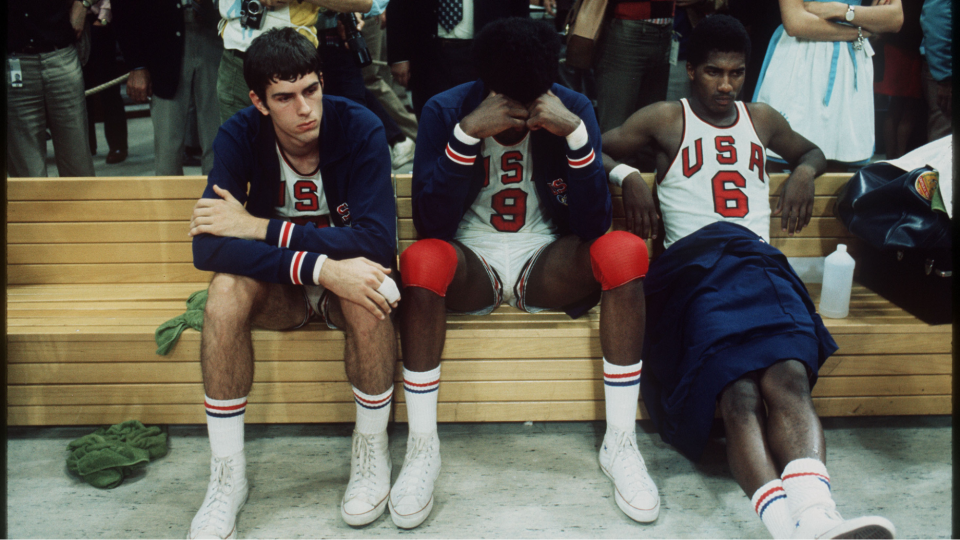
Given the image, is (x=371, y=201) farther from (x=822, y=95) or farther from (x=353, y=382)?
(x=822, y=95)

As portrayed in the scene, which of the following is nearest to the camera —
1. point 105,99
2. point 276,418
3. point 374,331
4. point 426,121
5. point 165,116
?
point 374,331

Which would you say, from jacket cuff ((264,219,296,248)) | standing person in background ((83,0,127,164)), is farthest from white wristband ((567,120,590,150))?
standing person in background ((83,0,127,164))

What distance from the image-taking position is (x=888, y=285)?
2379 millimetres

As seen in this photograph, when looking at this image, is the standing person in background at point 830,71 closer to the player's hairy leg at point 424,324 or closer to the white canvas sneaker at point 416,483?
the player's hairy leg at point 424,324

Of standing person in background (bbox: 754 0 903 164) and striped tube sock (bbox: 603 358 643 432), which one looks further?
standing person in background (bbox: 754 0 903 164)

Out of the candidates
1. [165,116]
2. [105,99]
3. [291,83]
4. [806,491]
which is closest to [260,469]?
[291,83]

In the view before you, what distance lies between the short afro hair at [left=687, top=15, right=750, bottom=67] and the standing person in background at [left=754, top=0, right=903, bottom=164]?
0.47m

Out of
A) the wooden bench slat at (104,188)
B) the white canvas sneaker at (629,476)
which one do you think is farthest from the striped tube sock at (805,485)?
the wooden bench slat at (104,188)

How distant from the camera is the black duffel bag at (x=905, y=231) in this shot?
2.11m

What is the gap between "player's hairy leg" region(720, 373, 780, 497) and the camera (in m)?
1.67

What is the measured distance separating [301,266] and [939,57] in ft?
9.08

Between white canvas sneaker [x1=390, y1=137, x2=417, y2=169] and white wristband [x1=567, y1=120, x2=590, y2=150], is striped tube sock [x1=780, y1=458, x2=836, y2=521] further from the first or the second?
white canvas sneaker [x1=390, y1=137, x2=417, y2=169]

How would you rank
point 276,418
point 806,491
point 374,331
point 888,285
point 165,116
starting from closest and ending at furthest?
point 806,491, point 374,331, point 276,418, point 888,285, point 165,116

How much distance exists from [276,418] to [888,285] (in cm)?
195
